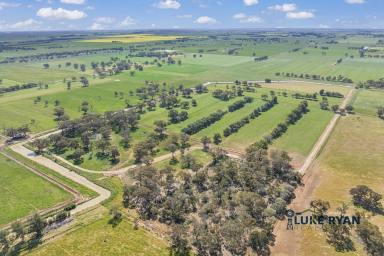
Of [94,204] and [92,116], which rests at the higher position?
[92,116]

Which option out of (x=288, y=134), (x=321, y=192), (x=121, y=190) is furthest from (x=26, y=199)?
(x=288, y=134)

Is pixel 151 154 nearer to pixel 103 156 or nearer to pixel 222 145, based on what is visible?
pixel 103 156

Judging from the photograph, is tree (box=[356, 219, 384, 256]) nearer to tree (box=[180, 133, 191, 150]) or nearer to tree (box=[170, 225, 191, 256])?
tree (box=[170, 225, 191, 256])

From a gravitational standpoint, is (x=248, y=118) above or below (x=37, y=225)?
above

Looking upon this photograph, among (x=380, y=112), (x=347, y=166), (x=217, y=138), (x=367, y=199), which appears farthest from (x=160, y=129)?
(x=380, y=112)

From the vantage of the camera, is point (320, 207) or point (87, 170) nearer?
point (320, 207)

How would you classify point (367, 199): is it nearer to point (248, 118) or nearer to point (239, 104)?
point (248, 118)
